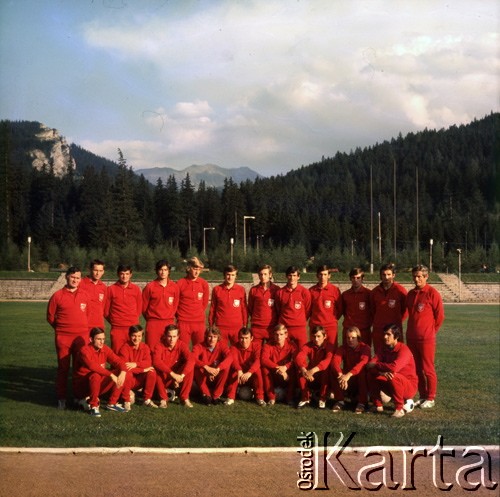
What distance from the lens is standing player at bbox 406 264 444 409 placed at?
7996 mm

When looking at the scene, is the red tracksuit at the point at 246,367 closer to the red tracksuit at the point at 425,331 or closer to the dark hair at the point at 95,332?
the dark hair at the point at 95,332

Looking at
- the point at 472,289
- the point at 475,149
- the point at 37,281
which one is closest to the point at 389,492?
the point at 37,281

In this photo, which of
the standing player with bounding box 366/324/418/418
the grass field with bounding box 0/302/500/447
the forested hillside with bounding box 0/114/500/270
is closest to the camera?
the grass field with bounding box 0/302/500/447

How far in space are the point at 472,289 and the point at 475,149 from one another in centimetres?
7839

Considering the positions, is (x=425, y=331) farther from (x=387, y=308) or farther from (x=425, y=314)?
(x=387, y=308)

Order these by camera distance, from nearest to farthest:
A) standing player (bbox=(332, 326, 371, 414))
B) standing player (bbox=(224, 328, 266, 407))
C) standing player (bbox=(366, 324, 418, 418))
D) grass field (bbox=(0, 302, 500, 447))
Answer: grass field (bbox=(0, 302, 500, 447)), standing player (bbox=(366, 324, 418, 418)), standing player (bbox=(332, 326, 371, 414)), standing player (bbox=(224, 328, 266, 407))

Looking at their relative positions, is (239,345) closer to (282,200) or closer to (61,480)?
(61,480)

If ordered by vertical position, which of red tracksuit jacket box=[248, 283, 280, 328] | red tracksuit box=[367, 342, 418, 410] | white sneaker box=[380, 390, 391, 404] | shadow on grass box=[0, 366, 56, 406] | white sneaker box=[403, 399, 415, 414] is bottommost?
shadow on grass box=[0, 366, 56, 406]

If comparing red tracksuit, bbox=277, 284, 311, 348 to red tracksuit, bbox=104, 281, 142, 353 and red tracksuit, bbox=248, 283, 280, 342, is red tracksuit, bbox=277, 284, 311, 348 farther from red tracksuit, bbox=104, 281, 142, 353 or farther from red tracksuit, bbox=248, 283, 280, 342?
red tracksuit, bbox=104, 281, 142, 353

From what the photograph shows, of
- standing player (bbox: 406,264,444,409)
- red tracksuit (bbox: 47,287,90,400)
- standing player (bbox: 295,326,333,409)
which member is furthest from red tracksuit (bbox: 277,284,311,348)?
red tracksuit (bbox: 47,287,90,400)

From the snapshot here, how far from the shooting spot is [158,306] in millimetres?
8578

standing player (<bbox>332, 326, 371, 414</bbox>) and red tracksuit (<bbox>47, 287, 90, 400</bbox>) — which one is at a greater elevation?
red tracksuit (<bbox>47, 287, 90, 400</bbox>)

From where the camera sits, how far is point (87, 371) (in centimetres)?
768

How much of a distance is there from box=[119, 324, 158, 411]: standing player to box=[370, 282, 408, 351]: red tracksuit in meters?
2.80
